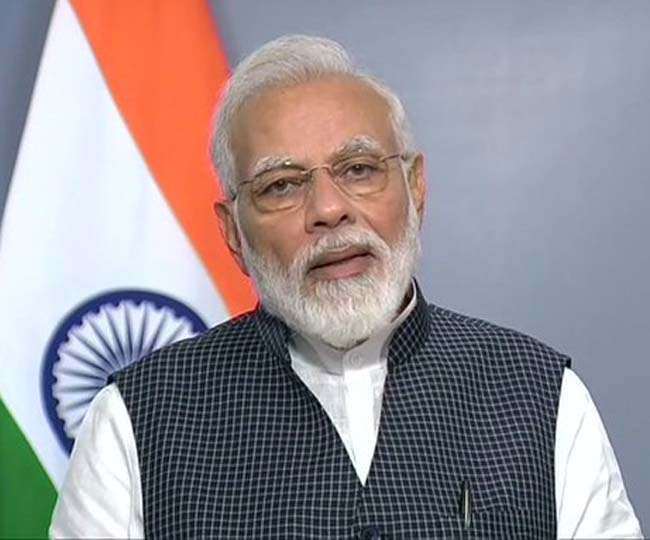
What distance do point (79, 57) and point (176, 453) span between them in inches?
33.4

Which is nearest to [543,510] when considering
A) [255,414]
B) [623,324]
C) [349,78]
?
[255,414]

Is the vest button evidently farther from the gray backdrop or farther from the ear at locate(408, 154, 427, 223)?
the gray backdrop

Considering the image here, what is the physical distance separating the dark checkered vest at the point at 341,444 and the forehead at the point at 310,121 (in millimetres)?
228

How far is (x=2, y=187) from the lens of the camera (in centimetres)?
244

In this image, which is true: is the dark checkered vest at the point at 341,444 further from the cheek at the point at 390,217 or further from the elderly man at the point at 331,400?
the cheek at the point at 390,217

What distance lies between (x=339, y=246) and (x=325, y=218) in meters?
0.04

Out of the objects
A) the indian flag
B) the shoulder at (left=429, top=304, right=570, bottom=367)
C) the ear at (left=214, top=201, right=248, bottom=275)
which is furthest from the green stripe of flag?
the shoulder at (left=429, top=304, right=570, bottom=367)

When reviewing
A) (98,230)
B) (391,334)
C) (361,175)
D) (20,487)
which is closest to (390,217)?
(361,175)

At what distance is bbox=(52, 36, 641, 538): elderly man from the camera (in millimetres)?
1771

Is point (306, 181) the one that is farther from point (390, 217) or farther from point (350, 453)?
point (350, 453)

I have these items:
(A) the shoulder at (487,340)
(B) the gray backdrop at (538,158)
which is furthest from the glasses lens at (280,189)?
(B) the gray backdrop at (538,158)

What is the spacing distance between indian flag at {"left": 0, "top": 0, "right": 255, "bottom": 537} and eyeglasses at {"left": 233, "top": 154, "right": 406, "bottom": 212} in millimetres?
623

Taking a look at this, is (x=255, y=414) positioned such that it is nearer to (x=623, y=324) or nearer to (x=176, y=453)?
(x=176, y=453)

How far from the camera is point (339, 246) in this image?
1.75 meters
